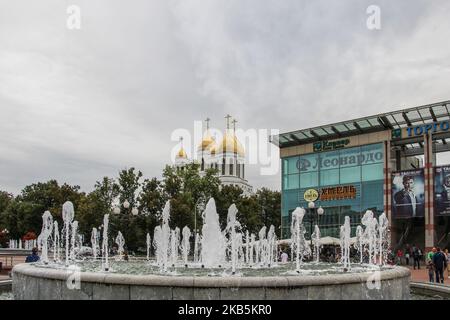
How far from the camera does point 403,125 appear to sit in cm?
3834

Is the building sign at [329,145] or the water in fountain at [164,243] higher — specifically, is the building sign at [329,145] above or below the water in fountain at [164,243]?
above

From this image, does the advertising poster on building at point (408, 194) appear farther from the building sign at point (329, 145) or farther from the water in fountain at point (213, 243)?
the water in fountain at point (213, 243)

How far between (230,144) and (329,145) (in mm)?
37404

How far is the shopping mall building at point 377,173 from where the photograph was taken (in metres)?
35.6

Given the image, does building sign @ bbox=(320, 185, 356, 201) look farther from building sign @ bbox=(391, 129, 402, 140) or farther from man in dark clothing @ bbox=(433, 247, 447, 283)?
man in dark clothing @ bbox=(433, 247, 447, 283)

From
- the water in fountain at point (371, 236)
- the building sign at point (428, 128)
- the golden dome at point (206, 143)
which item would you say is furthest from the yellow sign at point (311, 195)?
the golden dome at point (206, 143)

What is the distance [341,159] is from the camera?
134ft

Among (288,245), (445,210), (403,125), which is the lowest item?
(288,245)

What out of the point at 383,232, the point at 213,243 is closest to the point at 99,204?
the point at 383,232

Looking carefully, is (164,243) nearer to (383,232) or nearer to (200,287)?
(200,287)

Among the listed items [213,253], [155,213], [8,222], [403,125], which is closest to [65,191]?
[8,222]
